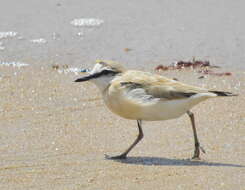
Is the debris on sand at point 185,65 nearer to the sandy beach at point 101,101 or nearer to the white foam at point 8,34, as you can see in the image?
the sandy beach at point 101,101

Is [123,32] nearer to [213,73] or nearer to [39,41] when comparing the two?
[39,41]

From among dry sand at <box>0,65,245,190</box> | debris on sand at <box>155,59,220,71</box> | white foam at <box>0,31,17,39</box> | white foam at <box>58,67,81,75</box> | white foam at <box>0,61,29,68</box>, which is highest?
dry sand at <box>0,65,245,190</box>

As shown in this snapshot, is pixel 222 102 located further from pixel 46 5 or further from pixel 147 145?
pixel 46 5

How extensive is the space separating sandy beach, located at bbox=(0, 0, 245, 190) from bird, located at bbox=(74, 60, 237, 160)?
480 mm

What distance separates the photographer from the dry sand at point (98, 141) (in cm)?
664

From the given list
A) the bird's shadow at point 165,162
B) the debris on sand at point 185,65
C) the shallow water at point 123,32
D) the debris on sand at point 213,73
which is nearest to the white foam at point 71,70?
the shallow water at point 123,32

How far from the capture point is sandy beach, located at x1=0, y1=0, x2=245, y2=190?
22.5 ft

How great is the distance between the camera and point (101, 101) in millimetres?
9891

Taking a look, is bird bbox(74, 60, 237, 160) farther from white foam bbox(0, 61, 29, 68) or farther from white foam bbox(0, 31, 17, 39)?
white foam bbox(0, 31, 17, 39)

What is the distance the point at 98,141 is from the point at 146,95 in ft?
3.55

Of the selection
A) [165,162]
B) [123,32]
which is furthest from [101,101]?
[123,32]

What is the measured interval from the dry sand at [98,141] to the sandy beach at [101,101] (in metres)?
0.01

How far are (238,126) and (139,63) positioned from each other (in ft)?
12.2

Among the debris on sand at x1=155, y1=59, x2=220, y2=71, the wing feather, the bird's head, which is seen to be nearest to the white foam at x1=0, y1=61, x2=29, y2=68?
the debris on sand at x1=155, y1=59, x2=220, y2=71
